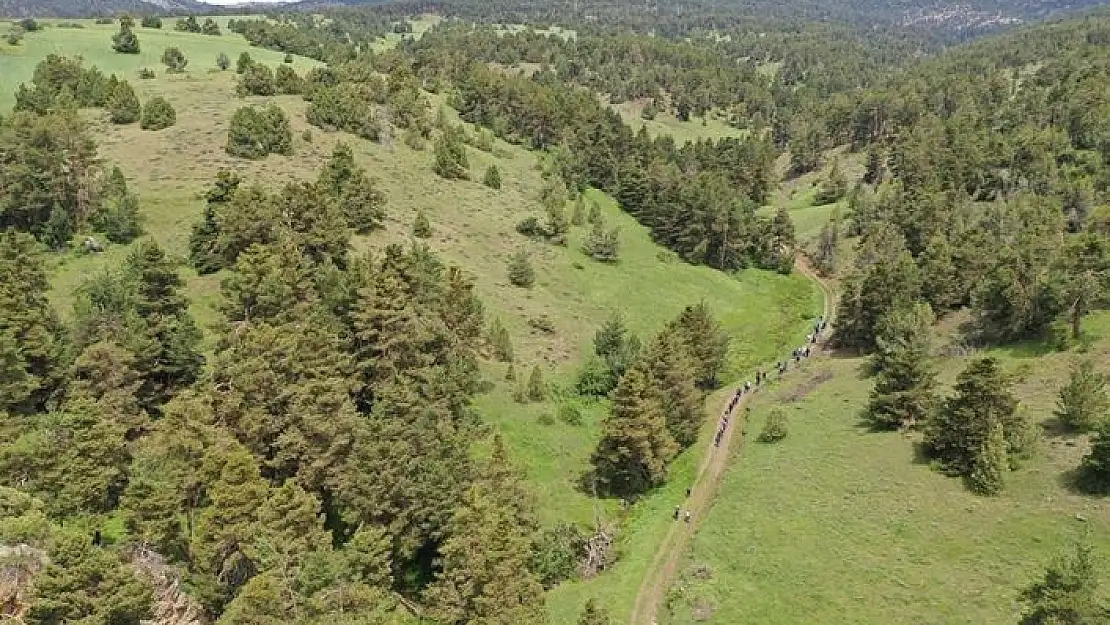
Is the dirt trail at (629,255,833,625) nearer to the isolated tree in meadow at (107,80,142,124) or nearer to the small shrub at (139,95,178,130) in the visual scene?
the small shrub at (139,95,178,130)

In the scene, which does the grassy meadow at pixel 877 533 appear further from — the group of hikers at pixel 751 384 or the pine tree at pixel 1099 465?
the group of hikers at pixel 751 384

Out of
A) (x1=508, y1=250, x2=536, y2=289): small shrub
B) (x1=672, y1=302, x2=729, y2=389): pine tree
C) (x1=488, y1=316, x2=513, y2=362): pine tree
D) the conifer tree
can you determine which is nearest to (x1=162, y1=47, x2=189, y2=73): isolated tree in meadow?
(x1=508, y1=250, x2=536, y2=289): small shrub

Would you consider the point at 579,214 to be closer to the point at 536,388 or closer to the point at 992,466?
the point at 536,388

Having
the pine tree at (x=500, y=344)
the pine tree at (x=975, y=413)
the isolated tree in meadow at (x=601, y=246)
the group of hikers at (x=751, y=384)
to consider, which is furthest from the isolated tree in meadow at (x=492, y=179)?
the pine tree at (x=975, y=413)

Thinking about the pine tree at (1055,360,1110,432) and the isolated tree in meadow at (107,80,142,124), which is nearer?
the pine tree at (1055,360,1110,432)

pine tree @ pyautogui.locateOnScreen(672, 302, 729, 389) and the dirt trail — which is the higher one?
pine tree @ pyautogui.locateOnScreen(672, 302, 729, 389)

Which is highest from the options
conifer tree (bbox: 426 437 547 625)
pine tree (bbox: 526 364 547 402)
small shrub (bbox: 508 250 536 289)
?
conifer tree (bbox: 426 437 547 625)
